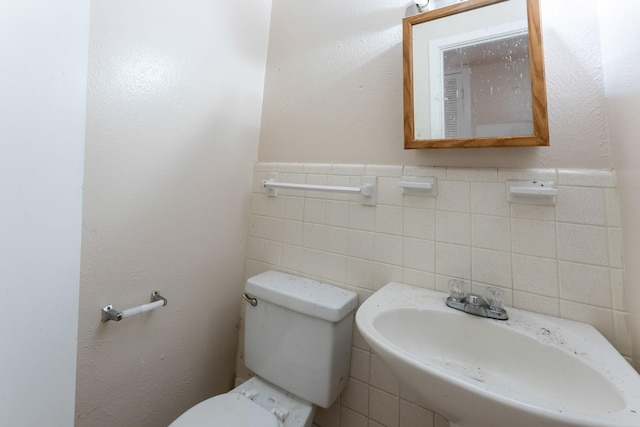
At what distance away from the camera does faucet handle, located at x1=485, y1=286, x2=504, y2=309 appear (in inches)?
30.6

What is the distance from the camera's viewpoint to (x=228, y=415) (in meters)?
0.81

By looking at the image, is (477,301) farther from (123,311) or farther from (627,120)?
(123,311)

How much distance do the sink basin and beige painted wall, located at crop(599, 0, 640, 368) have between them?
16cm

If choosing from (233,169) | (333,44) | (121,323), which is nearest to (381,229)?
(233,169)

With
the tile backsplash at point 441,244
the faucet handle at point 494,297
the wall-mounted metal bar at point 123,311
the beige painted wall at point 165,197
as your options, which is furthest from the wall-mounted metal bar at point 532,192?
the wall-mounted metal bar at point 123,311

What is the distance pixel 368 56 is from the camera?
3.47ft

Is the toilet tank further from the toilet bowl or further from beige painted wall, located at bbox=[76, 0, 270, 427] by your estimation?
beige painted wall, located at bbox=[76, 0, 270, 427]

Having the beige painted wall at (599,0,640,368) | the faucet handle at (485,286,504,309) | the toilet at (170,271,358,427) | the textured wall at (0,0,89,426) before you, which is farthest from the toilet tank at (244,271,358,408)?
the beige painted wall at (599,0,640,368)

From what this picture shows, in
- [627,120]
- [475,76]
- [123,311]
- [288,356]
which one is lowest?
[288,356]

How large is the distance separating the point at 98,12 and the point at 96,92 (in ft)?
0.73

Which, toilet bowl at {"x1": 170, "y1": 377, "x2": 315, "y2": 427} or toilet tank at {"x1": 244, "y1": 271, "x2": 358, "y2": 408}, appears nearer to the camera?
toilet bowl at {"x1": 170, "y1": 377, "x2": 315, "y2": 427}

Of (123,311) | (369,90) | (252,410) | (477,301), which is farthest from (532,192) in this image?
(123,311)

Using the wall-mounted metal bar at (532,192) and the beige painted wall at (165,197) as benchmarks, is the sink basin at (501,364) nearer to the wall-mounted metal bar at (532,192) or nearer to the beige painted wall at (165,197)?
the wall-mounted metal bar at (532,192)

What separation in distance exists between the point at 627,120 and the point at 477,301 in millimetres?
555
